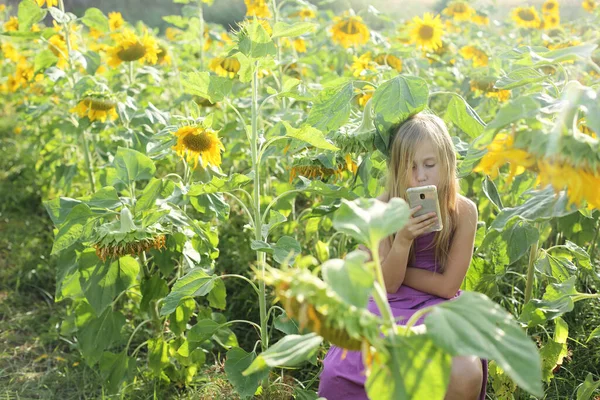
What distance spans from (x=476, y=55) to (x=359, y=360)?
1691mm

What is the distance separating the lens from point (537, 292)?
1573 millimetres

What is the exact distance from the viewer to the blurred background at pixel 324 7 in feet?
11.7

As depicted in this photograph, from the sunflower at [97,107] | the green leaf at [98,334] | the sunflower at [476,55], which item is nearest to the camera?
the green leaf at [98,334]

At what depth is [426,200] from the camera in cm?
116

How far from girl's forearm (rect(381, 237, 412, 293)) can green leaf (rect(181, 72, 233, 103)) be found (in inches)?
15.6

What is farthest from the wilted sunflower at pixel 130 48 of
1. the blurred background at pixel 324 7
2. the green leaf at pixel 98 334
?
the green leaf at pixel 98 334

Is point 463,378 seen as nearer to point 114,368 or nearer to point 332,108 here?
point 332,108

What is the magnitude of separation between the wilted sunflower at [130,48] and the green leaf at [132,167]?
817mm

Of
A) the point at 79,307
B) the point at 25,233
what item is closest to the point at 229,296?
the point at 79,307

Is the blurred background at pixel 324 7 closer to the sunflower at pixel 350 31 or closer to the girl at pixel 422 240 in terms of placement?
the sunflower at pixel 350 31

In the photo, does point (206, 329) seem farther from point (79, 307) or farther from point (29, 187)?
point (29, 187)

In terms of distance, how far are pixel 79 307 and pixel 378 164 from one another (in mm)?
700

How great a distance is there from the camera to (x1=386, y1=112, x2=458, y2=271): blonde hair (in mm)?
1223

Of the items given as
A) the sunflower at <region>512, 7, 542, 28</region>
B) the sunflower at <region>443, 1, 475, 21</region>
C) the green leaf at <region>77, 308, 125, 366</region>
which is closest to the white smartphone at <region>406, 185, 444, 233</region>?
the green leaf at <region>77, 308, 125, 366</region>
